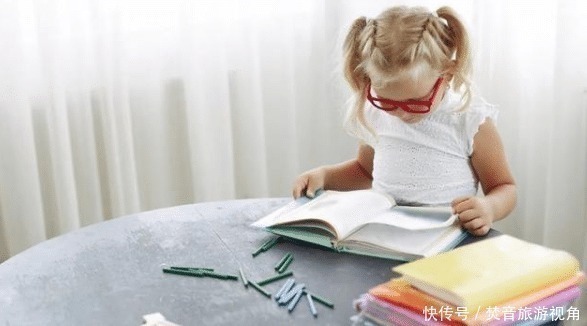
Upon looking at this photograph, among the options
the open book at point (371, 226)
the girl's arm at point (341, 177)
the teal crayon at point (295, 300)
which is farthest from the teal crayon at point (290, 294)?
the girl's arm at point (341, 177)

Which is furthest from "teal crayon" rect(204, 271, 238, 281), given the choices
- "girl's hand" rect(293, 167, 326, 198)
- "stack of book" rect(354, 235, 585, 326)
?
"girl's hand" rect(293, 167, 326, 198)

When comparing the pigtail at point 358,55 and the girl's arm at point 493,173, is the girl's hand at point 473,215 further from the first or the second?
the pigtail at point 358,55

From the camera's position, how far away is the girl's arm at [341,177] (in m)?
1.58

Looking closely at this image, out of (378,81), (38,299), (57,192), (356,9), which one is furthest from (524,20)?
(38,299)

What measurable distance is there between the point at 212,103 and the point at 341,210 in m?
0.87

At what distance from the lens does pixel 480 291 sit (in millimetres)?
989

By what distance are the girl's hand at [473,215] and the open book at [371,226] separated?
0.01 metres

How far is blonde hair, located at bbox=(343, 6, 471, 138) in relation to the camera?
1.42m

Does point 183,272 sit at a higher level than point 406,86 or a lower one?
lower

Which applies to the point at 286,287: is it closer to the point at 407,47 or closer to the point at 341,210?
the point at 341,210

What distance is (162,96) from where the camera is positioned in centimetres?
214

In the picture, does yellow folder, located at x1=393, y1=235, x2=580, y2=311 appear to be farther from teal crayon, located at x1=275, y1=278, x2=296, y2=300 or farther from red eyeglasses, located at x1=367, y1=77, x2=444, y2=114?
red eyeglasses, located at x1=367, y1=77, x2=444, y2=114

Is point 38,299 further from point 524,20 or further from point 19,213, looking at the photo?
point 524,20

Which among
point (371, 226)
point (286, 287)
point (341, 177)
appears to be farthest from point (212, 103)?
point (286, 287)
